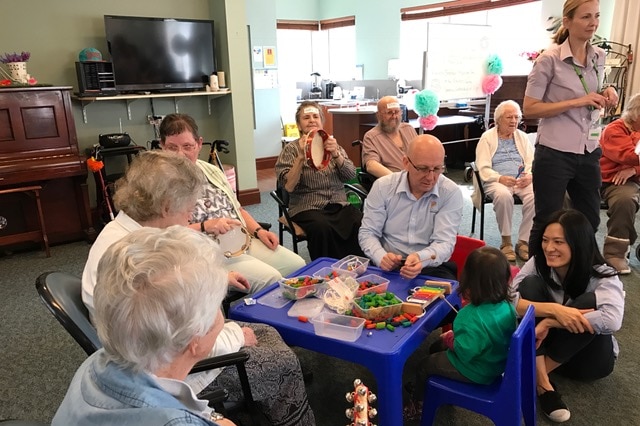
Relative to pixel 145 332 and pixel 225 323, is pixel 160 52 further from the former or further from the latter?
pixel 145 332

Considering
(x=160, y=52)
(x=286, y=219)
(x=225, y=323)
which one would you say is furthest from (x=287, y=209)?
(x=160, y=52)

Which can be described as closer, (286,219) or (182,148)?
(182,148)

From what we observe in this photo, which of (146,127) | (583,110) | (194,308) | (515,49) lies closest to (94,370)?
(194,308)

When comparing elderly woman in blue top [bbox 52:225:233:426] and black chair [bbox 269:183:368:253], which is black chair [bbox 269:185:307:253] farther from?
elderly woman in blue top [bbox 52:225:233:426]

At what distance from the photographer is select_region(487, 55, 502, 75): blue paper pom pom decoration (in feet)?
16.6

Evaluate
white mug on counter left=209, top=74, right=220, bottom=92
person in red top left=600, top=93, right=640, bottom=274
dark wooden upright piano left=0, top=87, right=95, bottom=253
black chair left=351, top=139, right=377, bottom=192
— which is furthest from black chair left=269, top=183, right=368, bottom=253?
white mug on counter left=209, top=74, right=220, bottom=92

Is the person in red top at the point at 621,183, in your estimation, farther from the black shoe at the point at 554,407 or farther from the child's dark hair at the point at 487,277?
the child's dark hair at the point at 487,277

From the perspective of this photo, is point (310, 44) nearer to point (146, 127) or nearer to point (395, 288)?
point (146, 127)

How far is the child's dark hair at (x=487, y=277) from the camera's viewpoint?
1485 millimetres

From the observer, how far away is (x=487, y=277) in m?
1.49

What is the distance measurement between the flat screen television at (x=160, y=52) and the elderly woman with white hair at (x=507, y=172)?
8.91 ft

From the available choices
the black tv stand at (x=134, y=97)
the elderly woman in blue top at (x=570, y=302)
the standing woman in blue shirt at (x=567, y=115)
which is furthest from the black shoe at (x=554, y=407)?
the black tv stand at (x=134, y=97)

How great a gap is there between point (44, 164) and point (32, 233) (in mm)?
584

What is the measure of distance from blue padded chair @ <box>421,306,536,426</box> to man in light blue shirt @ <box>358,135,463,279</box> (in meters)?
0.51
